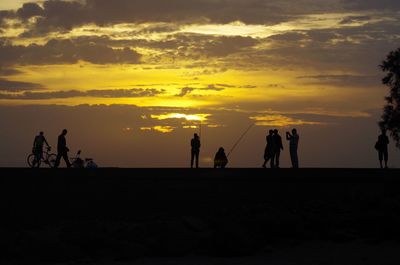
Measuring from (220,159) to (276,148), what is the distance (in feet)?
14.2

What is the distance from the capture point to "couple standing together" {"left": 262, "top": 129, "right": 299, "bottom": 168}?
135 ft

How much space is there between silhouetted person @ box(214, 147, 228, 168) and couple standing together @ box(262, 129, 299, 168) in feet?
10.4

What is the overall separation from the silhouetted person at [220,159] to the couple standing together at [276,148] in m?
3.16

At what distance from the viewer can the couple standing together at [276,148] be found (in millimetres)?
41281

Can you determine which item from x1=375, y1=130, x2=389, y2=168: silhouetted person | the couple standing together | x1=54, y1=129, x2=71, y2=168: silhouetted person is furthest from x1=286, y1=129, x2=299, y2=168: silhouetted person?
x1=54, y1=129, x2=71, y2=168: silhouetted person

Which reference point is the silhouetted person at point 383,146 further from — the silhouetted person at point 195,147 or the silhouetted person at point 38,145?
the silhouetted person at point 38,145

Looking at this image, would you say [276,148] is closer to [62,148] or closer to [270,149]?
[270,149]
